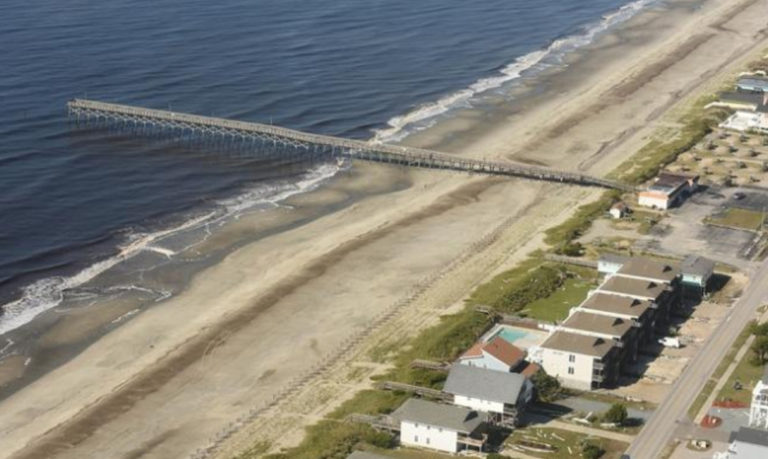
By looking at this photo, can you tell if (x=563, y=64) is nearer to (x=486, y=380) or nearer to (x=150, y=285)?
(x=150, y=285)

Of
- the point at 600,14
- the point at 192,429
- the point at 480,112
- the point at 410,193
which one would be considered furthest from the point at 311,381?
the point at 600,14

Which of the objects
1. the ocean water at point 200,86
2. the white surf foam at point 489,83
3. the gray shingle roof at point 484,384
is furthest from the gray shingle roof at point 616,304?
the white surf foam at point 489,83

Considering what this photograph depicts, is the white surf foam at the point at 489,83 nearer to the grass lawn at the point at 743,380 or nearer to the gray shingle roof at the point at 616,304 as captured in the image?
the gray shingle roof at the point at 616,304

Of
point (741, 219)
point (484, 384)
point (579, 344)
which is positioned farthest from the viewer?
point (741, 219)

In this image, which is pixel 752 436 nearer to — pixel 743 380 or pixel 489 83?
pixel 743 380

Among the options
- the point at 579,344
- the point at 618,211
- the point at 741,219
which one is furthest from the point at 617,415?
the point at 741,219

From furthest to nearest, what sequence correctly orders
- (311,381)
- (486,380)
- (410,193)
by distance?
1. (410,193)
2. (311,381)
3. (486,380)
